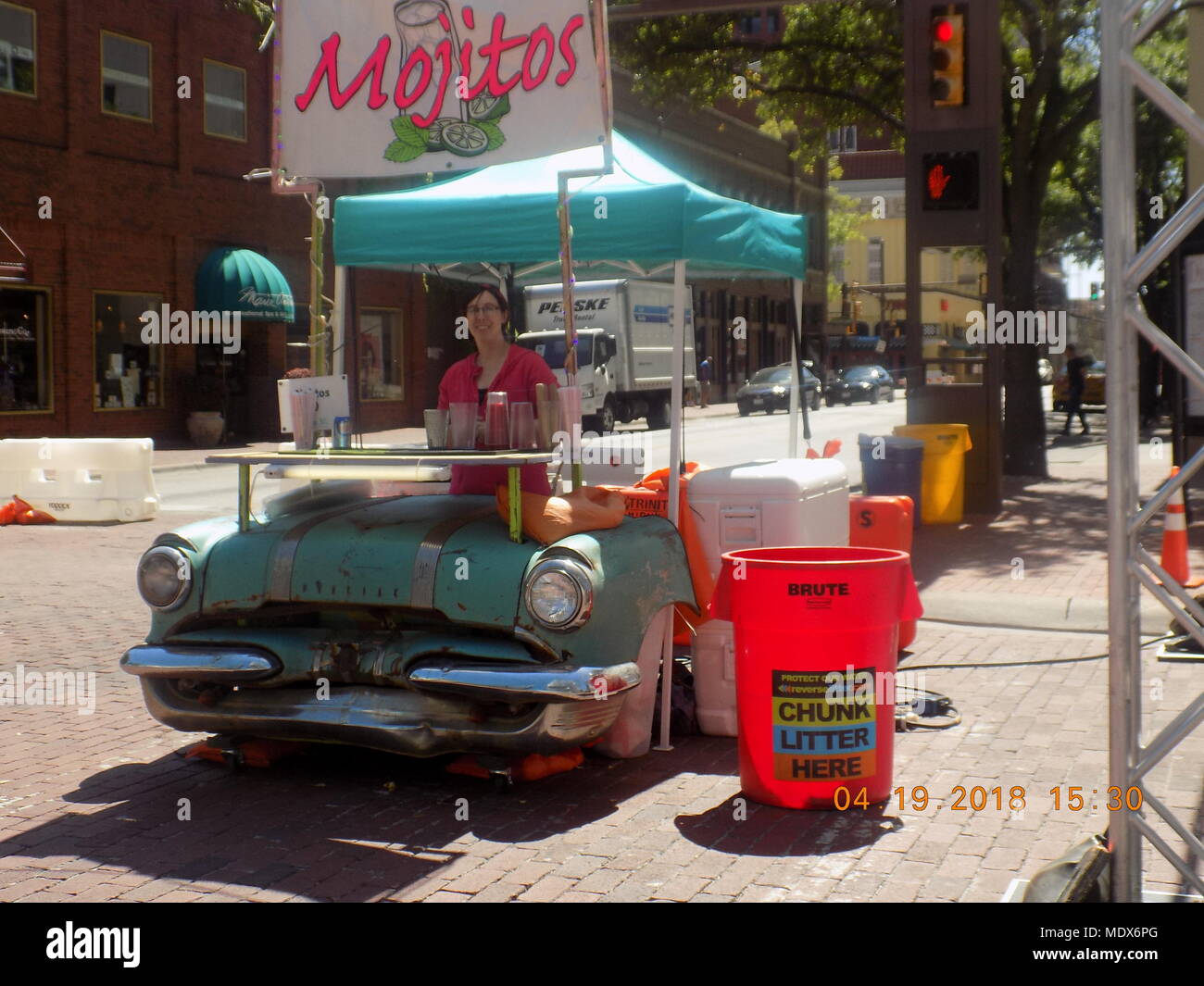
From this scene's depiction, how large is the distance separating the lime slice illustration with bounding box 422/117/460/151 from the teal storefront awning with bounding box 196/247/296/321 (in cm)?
2167

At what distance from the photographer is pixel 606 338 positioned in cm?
3116

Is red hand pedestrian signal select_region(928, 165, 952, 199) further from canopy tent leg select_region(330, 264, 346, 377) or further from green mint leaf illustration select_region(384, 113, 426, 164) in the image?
green mint leaf illustration select_region(384, 113, 426, 164)

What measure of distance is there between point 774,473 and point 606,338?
82.2ft

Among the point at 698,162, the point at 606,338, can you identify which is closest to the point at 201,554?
the point at 606,338

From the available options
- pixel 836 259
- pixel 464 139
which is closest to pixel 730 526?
pixel 464 139

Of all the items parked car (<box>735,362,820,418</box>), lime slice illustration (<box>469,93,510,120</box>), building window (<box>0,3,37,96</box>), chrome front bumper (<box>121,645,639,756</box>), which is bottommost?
chrome front bumper (<box>121,645,639,756</box>)

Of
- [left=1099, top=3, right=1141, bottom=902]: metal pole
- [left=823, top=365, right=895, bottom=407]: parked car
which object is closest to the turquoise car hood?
[left=1099, top=3, right=1141, bottom=902]: metal pole

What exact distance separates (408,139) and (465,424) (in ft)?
4.74

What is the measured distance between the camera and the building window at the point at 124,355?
84.5 feet

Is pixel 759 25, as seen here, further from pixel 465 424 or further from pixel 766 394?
pixel 465 424

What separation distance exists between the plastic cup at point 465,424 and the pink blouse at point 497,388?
0.15 meters

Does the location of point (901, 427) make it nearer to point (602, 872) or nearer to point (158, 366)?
point (602, 872)

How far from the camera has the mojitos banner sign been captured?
20.0 ft

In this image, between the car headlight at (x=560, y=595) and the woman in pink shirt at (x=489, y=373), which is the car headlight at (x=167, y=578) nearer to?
the woman in pink shirt at (x=489, y=373)
